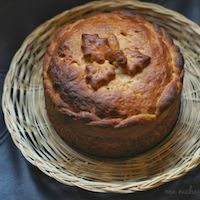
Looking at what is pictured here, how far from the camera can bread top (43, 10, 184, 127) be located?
120cm

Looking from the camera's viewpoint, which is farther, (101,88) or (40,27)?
(40,27)

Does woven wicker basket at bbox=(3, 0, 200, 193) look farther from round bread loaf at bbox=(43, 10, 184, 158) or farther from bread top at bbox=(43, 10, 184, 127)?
bread top at bbox=(43, 10, 184, 127)

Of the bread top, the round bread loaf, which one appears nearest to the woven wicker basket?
the round bread loaf

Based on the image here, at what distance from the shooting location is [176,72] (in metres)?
1.26

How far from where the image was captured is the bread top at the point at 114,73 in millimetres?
1196

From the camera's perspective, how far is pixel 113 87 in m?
1.22

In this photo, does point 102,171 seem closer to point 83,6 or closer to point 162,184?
point 162,184

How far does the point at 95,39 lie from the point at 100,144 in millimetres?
283

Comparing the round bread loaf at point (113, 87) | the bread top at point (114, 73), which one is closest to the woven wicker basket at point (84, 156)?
the round bread loaf at point (113, 87)

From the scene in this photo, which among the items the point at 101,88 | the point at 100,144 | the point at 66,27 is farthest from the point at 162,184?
the point at 66,27

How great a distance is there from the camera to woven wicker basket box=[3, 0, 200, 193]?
1226 millimetres

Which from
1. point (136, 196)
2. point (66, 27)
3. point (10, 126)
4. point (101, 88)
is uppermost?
point (66, 27)

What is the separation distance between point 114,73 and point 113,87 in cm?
4

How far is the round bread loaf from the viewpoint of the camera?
1195mm
